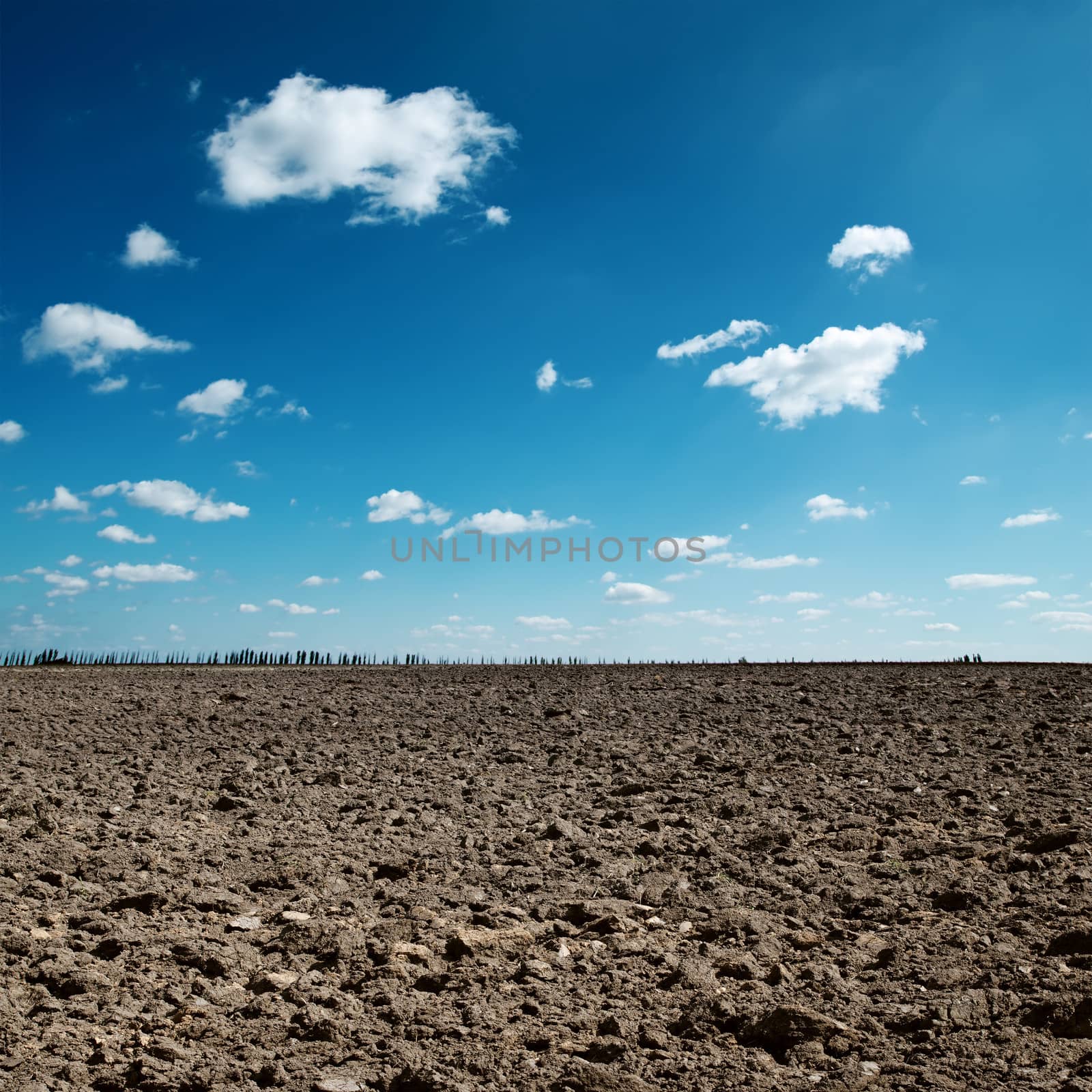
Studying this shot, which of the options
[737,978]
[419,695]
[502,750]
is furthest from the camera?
[419,695]

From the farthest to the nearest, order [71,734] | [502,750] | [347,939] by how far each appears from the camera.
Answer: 1. [71,734]
2. [502,750]
3. [347,939]

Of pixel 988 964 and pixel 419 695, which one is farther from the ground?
pixel 419 695

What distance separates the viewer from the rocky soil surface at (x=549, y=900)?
11.8 ft

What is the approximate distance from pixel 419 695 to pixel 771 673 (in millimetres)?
5250

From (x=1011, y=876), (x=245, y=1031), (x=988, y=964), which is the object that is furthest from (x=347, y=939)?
(x=1011, y=876)

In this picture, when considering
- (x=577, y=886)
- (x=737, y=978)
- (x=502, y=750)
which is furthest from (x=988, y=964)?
(x=502, y=750)

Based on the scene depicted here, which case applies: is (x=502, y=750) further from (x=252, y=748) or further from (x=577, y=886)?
(x=577, y=886)

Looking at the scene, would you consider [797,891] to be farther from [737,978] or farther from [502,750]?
[502,750]

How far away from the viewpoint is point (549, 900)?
5289 mm

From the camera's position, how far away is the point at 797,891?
17.7ft

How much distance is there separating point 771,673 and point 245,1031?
1047 cm

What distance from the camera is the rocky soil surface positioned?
3.59m

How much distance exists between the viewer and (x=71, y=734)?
31.3 ft

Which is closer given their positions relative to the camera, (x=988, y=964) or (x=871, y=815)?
(x=988, y=964)
